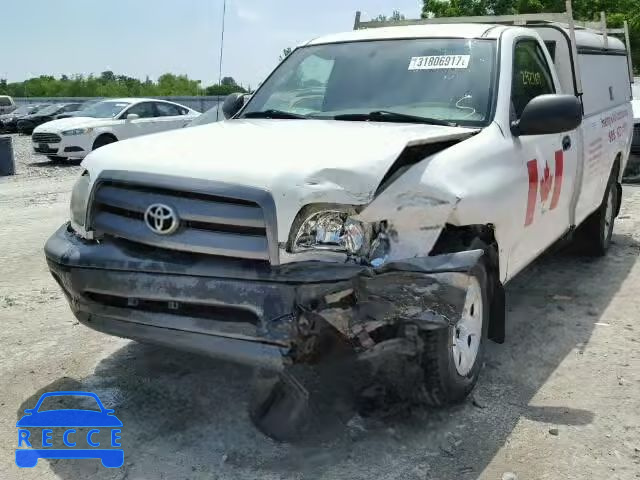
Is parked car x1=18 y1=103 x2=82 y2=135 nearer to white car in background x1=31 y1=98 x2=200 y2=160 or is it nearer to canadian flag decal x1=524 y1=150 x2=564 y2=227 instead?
white car in background x1=31 y1=98 x2=200 y2=160

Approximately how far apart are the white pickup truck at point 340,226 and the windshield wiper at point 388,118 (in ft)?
0.04

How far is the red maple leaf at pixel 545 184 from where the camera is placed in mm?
4254

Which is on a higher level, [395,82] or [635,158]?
[395,82]

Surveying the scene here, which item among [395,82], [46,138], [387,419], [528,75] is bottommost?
[46,138]

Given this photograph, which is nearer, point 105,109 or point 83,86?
point 105,109

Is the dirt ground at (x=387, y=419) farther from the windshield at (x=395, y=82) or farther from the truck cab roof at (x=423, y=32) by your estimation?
the truck cab roof at (x=423, y=32)

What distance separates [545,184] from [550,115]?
59 centimetres

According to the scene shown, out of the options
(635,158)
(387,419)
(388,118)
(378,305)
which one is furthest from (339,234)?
(635,158)

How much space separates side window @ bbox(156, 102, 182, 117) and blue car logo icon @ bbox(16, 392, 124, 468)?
14679mm

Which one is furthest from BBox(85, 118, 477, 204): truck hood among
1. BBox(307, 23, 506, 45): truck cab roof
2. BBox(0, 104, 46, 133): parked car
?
BBox(0, 104, 46, 133): parked car

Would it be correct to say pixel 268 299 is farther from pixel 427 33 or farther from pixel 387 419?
pixel 427 33

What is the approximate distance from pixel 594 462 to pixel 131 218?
2.35 meters

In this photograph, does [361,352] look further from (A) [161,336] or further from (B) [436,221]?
(A) [161,336]

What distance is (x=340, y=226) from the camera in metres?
2.99
